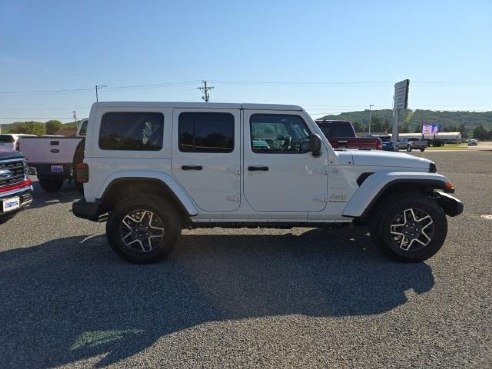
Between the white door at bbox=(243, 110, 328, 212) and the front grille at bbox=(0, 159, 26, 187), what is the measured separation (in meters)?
3.93

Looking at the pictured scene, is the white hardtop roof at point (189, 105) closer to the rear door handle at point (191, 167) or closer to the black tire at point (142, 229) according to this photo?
the rear door handle at point (191, 167)

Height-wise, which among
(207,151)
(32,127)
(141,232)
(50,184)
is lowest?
(50,184)

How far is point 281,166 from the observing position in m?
5.37

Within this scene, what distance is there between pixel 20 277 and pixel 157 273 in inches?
62.0

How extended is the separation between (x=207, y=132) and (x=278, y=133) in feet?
3.02

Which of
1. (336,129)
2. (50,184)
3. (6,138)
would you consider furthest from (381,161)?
(6,138)

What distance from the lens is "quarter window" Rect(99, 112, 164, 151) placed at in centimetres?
538

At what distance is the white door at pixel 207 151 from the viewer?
211 inches

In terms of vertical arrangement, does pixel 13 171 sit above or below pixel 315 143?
below

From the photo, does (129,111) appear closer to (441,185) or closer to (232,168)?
(232,168)

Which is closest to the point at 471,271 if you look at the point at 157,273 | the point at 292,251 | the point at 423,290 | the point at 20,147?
the point at 423,290

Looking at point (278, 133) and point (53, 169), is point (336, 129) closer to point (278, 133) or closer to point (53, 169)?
point (53, 169)

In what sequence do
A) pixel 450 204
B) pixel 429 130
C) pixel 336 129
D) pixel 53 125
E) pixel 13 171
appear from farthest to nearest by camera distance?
pixel 429 130, pixel 53 125, pixel 336 129, pixel 13 171, pixel 450 204

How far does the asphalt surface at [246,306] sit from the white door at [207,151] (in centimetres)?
101
